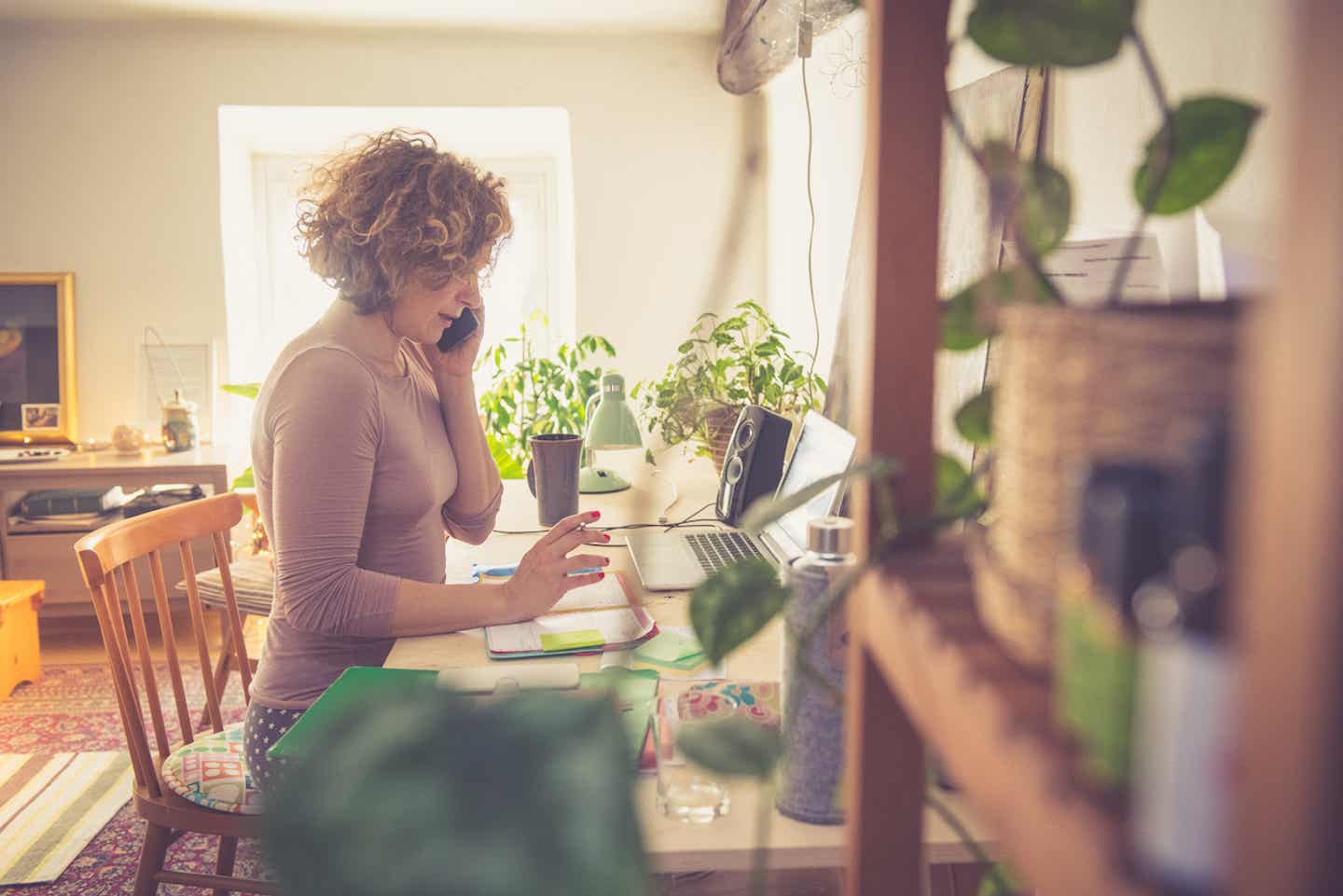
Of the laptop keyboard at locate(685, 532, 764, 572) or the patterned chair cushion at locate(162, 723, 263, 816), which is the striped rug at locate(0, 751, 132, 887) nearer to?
the patterned chair cushion at locate(162, 723, 263, 816)

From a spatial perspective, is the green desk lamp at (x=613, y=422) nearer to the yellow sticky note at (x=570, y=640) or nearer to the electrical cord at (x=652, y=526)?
the electrical cord at (x=652, y=526)

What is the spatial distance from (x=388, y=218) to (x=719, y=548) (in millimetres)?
784

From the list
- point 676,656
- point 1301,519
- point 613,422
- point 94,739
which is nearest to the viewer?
point 1301,519

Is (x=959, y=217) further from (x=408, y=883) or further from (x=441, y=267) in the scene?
(x=408, y=883)

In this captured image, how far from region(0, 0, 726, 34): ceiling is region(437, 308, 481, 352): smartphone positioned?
90.8 inches

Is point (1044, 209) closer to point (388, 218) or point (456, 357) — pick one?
point (388, 218)

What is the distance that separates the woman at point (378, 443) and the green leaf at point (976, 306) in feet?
2.98

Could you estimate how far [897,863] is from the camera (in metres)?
0.47

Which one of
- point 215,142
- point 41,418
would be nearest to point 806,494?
point 215,142

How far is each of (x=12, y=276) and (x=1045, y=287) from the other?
14.6ft

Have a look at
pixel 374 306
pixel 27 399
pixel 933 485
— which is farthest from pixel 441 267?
pixel 27 399

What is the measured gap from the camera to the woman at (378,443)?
134 cm

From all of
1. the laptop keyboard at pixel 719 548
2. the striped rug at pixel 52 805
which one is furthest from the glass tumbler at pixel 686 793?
the striped rug at pixel 52 805

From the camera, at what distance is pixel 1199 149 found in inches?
16.7
